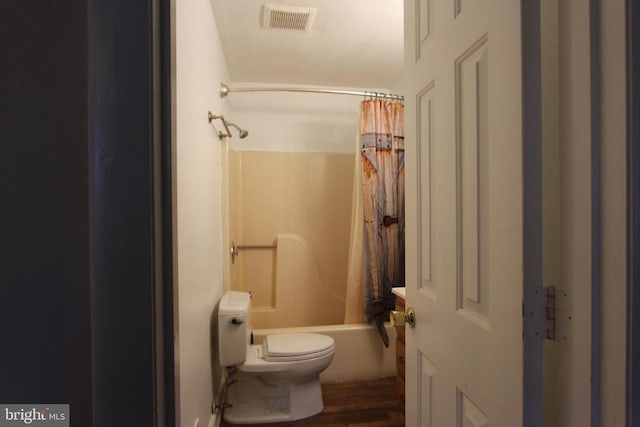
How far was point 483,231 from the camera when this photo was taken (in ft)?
2.21

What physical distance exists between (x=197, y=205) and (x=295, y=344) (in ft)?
3.47

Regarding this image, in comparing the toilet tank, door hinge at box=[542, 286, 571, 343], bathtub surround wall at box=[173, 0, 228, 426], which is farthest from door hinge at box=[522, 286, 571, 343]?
the toilet tank

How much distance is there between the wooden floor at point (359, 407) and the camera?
1.73 meters

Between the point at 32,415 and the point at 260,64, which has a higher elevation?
the point at 260,64

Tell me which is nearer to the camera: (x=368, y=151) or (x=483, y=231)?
(x=483, y=231)

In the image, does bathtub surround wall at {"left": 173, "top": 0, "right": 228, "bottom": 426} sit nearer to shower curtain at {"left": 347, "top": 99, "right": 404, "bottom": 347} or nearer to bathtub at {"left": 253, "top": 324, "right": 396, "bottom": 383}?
bathtub at {"left": 253, "top": 324, "right": 396, "bottom": 383}

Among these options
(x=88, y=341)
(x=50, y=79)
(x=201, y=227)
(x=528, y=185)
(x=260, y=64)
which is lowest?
(x=88, y=341)

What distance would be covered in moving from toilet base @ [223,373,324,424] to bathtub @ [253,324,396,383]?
32 centimetres

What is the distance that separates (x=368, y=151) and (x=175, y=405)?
2.00 metres

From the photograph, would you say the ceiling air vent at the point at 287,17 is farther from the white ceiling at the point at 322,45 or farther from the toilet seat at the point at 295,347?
the toilet seat at the point at 295,347

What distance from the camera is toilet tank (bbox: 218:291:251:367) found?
1571mm

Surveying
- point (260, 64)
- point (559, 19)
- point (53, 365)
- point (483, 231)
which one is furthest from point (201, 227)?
point (260, 64)

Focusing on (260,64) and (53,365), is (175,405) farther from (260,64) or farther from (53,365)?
(260,64)
